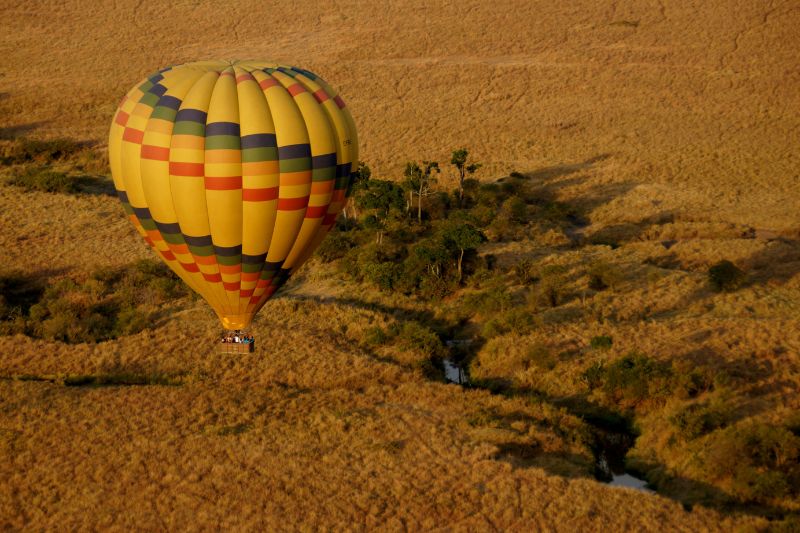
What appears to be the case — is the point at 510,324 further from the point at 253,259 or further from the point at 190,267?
the point at 190,267

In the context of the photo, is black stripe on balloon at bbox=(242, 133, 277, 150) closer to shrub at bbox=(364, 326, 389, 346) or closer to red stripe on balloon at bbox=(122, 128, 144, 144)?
red stripe on balloon at bbox=(122, 128, 144, 144)

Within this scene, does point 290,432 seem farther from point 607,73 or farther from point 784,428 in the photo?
point 607,73

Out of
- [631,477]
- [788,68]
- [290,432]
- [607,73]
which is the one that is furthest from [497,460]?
[788,68]

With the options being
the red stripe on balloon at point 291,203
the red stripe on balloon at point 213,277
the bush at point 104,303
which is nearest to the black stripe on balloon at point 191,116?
the red stripe on balloon at point 291,203

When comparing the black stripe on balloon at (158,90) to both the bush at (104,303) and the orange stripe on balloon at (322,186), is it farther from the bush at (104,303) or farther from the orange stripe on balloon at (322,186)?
the bush at (104,303)

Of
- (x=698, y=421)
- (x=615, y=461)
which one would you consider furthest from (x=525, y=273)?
(x=698, y=421)
